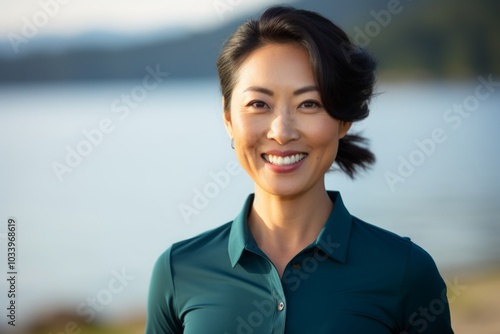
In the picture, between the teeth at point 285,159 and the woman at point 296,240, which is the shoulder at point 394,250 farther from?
the teeth at point 285,159

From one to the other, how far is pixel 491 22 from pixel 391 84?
136 inches

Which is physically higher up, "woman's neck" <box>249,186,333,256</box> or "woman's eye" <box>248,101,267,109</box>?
"woman's eye" <box>248,101,267,109</box>

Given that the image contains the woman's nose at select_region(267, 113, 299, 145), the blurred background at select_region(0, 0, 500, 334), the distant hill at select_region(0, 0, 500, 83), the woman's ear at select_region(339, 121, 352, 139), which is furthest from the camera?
the distant hill at select_region(0, 0, 500, 83)

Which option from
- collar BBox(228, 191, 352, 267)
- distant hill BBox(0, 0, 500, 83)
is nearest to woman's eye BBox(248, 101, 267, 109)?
collar BBox(228, 191, 352, 267)

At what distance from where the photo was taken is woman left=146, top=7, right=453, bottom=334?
6.30 ft

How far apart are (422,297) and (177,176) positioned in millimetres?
6187

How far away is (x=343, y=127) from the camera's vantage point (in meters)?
2.04

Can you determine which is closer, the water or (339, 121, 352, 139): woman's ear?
(339, 121, 352, 139): woman's ear

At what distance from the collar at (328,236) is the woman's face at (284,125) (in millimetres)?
104

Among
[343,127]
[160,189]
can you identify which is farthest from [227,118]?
[160,189]

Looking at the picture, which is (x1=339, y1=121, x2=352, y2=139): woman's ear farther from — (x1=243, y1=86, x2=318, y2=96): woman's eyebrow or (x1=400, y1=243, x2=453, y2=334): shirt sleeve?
(x1=400, y1=243, x2=453, y2=334): shirt sleeve

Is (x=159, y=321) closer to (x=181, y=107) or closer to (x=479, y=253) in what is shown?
(x=479, y=253)

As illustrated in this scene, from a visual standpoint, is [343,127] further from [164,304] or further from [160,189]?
[160,189]

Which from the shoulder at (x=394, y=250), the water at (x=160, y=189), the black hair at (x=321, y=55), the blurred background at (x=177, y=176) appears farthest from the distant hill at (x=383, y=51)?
the shoulder at (x=394, y=250)
